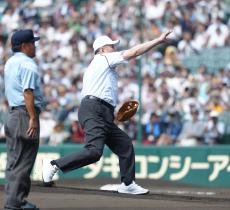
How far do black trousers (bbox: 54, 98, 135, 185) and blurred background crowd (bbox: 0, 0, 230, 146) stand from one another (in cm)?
630

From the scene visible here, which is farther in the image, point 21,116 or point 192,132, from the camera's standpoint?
point 192,132

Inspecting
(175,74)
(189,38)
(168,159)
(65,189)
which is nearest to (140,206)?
(65,189)

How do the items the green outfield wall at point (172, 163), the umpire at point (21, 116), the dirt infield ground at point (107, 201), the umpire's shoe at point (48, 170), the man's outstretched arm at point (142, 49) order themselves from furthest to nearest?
the green outfield wall at point (172, 163)
the umpire's shoe at point (48, 170)
the man's outstretched arm at point (142, 49)
the dirt infield ground at point (107, 201)
the umpire at point (21, 116)

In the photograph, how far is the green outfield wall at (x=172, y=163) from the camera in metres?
16.5

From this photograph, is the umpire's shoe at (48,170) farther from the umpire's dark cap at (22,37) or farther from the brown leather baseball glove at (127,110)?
the umpire's dark cap at (22,37)

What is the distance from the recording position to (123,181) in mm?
10391

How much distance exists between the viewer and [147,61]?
18.5m

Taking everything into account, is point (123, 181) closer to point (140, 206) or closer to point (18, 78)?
point (140, 206)

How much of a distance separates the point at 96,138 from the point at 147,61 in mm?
8575

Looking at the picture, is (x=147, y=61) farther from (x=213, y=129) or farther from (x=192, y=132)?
(x=213, y=129)

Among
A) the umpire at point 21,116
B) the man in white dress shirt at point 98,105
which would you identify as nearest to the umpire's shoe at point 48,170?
the man in white dress shirt at point 98,105

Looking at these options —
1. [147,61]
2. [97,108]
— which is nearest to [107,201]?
[97,108]

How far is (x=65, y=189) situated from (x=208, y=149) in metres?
6.13

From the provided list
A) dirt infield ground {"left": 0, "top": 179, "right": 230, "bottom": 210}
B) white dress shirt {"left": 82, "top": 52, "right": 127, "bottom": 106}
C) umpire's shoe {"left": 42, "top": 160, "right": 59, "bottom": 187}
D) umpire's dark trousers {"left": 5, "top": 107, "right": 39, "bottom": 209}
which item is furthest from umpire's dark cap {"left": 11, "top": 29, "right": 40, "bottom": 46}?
umpire's shoe {"left": 42, "top": 160, "right": 59, "bottom": 187}
